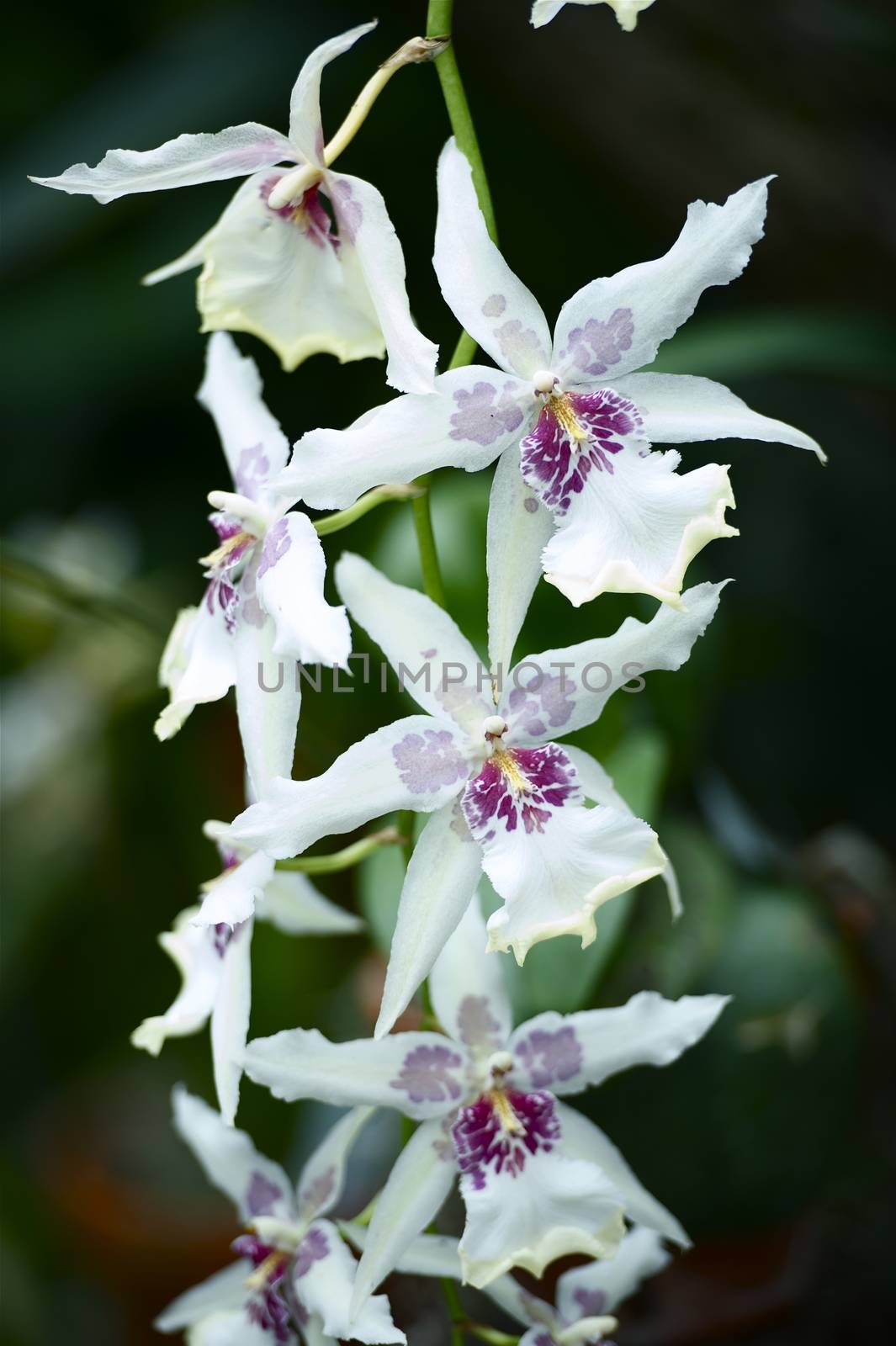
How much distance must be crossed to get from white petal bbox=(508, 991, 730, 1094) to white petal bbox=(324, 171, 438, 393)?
0.33m

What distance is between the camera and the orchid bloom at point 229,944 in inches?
23.7

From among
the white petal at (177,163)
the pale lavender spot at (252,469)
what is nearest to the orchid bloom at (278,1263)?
the pale lavender spot at (252,469)

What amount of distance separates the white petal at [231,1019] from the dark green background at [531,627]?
0.34 m

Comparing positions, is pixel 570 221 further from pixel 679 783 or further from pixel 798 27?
pixel 679 783

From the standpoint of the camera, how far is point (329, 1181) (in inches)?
28.4

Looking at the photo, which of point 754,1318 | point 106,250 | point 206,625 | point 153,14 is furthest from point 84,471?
point 754,1318

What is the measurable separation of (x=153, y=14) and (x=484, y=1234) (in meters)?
1.67

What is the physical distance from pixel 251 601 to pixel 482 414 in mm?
149

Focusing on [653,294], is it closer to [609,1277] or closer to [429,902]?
[429,902]

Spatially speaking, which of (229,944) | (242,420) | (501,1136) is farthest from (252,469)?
(501,1136)

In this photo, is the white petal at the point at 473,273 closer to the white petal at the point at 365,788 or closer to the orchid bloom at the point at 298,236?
the orchid bloom at the point at 298,236

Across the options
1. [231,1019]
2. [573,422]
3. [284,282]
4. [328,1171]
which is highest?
[284,282]

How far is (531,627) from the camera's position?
98 centimetres

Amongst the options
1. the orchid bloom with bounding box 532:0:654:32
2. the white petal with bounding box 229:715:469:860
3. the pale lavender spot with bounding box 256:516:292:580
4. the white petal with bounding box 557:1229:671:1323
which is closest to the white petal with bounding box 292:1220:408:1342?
the white petal with bounding box 557:1229:671:1323
